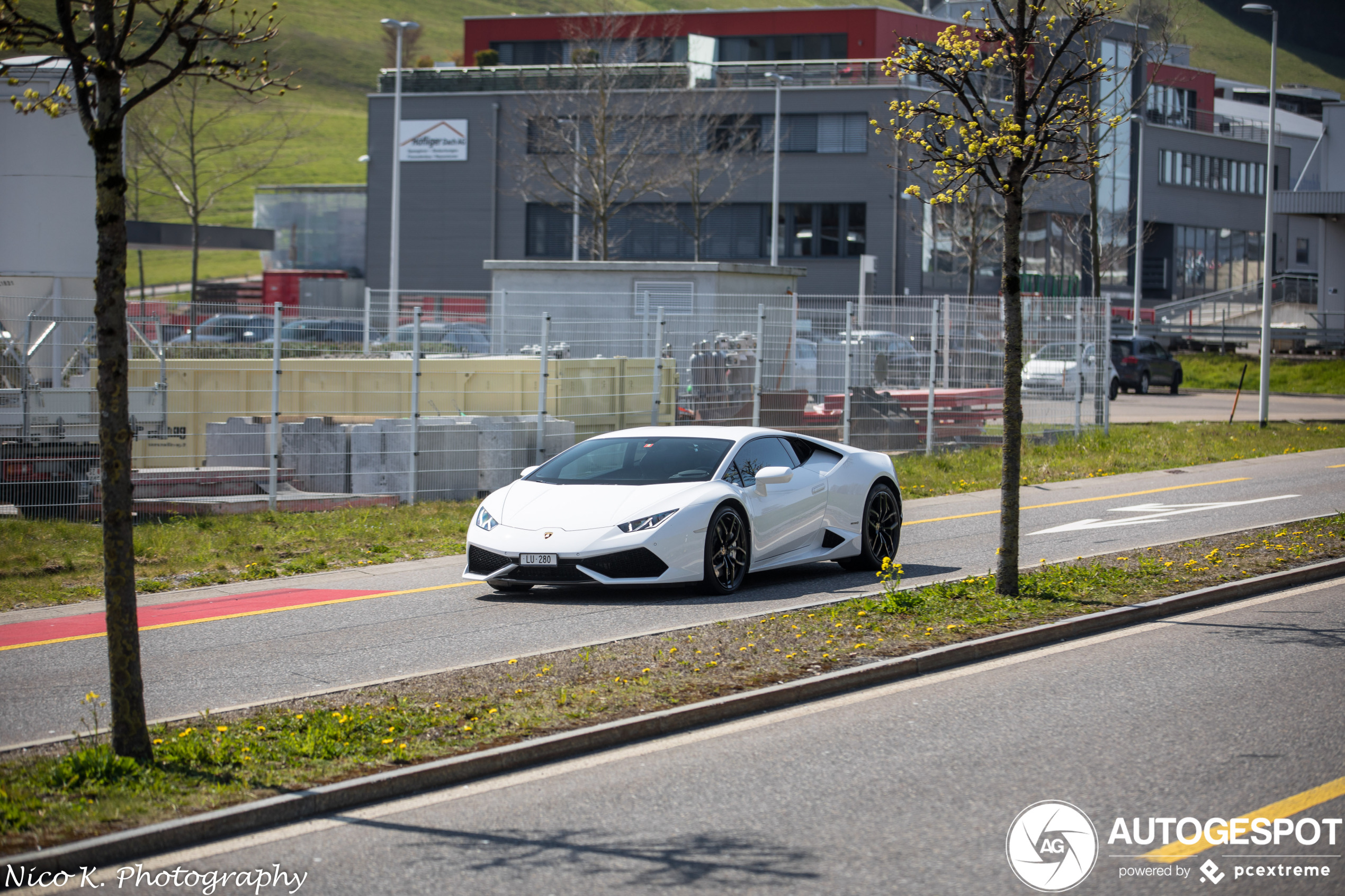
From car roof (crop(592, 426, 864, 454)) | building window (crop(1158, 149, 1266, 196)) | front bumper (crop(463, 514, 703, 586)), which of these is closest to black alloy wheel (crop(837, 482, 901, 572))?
car roof (crop(592, 426, 864, 454))

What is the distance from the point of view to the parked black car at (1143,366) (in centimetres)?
4334

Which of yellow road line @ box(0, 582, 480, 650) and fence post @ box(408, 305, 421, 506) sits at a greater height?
fence post @ box(408, 305, 421, 506)

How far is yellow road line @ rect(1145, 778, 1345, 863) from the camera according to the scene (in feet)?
16.1

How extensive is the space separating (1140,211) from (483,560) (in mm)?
56667

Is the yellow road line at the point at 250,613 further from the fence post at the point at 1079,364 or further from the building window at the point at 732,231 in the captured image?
the building window at the point at 732,231

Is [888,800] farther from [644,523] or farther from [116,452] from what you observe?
[644,523]

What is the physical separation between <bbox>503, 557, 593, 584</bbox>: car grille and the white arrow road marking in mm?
6128

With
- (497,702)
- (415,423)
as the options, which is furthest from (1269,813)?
(415,423)

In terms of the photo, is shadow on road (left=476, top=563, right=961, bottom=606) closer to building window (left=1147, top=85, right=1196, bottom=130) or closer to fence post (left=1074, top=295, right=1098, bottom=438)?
fence post (left=1074, top=295, right=1098, bottom=438)

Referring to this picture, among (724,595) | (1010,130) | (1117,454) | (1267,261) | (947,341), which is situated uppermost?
(1267,261)

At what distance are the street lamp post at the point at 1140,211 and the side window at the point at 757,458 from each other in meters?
42.9

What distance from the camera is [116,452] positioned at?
220 inches

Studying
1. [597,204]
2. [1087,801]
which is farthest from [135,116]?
[1087,801]

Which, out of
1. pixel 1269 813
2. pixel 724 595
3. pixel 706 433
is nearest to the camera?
pixel 1269 813
